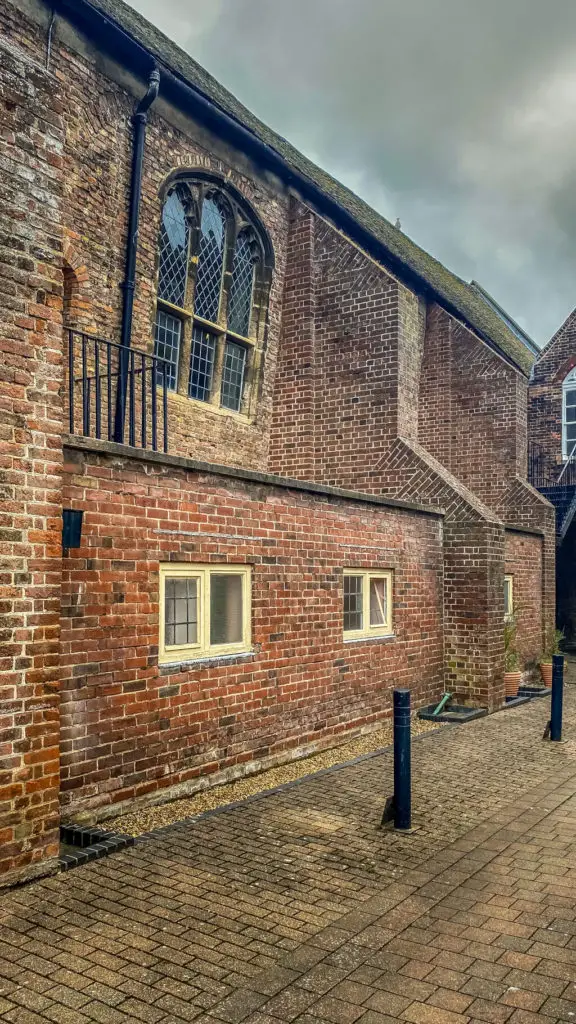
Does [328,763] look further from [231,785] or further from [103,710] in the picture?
[103,710]

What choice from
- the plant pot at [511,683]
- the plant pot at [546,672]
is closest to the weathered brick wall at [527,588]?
the plant pot at [546,672]

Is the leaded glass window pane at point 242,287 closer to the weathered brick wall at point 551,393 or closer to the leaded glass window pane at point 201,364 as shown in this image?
the leaded glass window pane at point 201,364

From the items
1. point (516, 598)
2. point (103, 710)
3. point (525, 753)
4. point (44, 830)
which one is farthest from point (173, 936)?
point (516, 598)

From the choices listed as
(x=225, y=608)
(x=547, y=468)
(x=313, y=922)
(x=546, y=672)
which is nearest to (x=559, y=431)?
(x=547, y=468)

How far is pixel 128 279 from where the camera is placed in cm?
1067

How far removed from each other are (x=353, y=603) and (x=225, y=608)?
2667mm

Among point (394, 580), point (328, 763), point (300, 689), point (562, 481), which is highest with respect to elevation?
point (562, 481)

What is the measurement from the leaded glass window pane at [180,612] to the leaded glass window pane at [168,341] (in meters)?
5.25

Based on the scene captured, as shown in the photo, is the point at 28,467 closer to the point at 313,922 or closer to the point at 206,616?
the point at 206,616

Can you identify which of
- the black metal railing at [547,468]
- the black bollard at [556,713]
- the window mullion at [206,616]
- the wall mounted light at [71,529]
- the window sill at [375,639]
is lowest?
the black bollard at [556,713]

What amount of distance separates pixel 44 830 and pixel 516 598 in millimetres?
12381

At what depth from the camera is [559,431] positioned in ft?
74.7

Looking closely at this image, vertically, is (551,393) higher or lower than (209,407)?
higher

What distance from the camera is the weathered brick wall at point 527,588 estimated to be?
15.8 m
